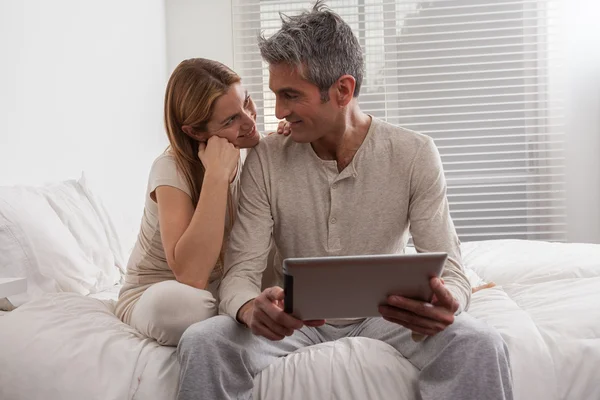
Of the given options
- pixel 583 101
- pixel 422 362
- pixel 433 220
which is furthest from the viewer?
pixel 583 101

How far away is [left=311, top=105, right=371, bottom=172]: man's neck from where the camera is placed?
6.43ft

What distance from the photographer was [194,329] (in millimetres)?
1543

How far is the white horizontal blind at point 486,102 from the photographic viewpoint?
477 cm

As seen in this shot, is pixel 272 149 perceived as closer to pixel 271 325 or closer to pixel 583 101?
pixel 271 325

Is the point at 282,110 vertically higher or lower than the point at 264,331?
higher

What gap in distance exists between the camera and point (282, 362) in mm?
1664

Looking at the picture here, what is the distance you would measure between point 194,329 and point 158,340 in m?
0.21

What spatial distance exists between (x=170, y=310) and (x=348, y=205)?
0.53 meters

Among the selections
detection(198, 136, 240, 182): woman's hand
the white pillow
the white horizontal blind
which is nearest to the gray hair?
detection(198, 136, 240, 182): woman's hand

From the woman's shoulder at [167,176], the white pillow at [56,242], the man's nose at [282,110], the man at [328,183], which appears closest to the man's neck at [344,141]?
→ the man at [328,183]

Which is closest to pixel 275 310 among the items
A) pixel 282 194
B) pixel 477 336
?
pixel 477 336

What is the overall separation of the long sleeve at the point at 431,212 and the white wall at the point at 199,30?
10.5 ft

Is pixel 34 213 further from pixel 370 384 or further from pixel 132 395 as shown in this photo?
pixel 370 384

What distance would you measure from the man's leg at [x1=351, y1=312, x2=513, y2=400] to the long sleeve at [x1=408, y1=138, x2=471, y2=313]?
252 mm
